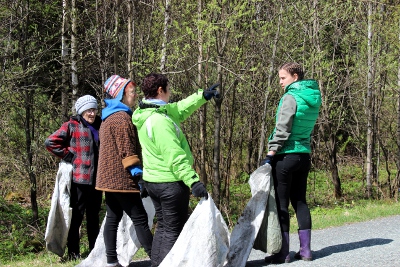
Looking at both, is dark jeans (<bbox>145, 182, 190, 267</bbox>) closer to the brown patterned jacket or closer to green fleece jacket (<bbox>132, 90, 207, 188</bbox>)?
green fleece jacket (<bbox>132, 90, 207, 188</bbox>)

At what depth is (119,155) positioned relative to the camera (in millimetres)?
5102

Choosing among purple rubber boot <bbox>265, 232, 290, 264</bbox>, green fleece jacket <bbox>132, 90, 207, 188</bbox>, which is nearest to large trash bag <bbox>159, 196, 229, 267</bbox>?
green fleece jacket <bbox>132, 90, 207, 188</bbox>

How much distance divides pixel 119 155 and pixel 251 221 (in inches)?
53.1

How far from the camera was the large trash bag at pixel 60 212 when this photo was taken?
6.05m

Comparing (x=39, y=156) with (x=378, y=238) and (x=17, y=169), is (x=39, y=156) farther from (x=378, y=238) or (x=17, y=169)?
(x=378, y=238)

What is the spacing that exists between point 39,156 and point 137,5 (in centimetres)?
323

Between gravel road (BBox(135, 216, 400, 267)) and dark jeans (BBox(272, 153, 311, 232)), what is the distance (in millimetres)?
414

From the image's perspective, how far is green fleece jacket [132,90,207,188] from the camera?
4.56m

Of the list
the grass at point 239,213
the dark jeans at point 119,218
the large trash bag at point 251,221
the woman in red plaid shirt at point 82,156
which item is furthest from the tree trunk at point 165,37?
the large trash bag at point 251,221

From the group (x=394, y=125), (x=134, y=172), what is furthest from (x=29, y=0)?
(x=394, y=125)

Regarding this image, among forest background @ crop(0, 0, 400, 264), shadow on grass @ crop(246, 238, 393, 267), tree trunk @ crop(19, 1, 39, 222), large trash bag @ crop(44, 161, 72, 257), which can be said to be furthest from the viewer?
forest background @ crop(0, 0, 400, 264)

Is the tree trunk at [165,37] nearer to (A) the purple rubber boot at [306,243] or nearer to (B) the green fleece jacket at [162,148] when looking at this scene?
(B) the green fleece jacket at [162,148]

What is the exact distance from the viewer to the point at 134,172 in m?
5.00

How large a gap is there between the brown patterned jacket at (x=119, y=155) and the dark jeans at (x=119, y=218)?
111mm
